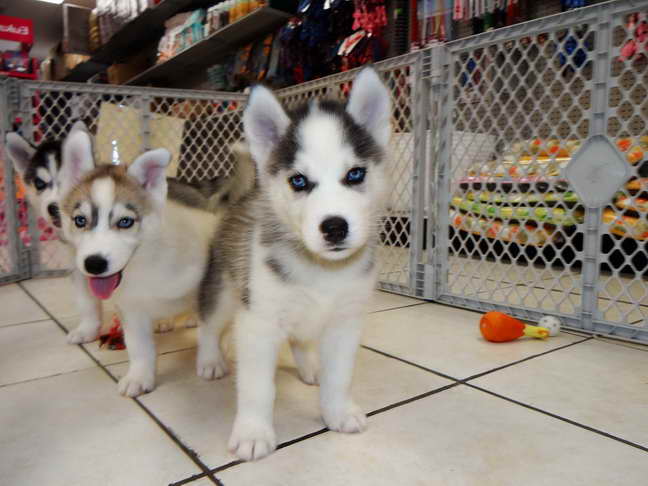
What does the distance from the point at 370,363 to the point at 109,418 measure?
28.5 inches

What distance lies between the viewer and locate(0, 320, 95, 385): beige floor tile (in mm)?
1451

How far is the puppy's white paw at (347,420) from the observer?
1.08 meters

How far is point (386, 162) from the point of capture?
45.0 inches

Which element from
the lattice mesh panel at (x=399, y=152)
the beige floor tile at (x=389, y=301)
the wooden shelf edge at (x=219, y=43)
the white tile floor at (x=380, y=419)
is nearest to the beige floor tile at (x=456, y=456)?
the white tile floor at (x=380, y=419)

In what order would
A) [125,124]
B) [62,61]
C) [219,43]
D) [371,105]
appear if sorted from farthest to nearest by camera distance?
[62,61] < [219,43] < [125,124] < [371,105]

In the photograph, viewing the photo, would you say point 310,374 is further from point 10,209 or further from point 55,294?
point 10,209

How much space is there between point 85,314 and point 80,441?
83 centimetres

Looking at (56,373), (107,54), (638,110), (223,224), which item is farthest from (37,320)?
(107,54)

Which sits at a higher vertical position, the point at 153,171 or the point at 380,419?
the point at 153,171

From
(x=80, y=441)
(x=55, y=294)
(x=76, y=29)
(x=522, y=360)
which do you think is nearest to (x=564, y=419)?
(x=522, y=360)

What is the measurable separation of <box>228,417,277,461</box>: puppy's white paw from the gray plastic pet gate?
0.49 meters

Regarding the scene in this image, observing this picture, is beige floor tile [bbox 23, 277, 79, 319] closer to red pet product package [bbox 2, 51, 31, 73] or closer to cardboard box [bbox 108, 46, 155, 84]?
red pet product package [bbox 2, 51, 31, 73]

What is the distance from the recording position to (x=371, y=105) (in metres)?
1.13

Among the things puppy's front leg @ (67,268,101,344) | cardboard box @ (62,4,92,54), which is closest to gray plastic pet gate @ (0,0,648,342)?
puppy's front leg @ (67,268,101,344)
